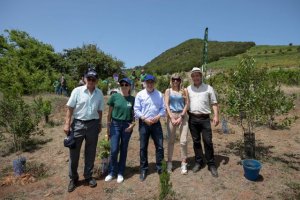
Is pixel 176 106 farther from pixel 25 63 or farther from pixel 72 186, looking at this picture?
pixel 25 63

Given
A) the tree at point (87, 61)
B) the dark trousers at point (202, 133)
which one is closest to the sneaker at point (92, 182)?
the dark trousers at point (202, 133)

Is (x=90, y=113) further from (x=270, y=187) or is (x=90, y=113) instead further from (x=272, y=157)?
(x=272, y=157)

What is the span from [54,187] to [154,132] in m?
2.49

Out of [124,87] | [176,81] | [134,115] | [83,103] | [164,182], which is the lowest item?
[164,182]

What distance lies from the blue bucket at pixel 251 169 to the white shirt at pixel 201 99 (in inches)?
53.9

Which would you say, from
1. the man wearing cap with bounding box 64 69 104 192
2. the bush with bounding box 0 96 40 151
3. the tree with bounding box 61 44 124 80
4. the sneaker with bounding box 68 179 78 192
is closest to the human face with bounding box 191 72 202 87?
the man wearing cap with bounding box 64 69 104 192

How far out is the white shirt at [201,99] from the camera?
17.8ft

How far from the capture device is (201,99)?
17.8 ft

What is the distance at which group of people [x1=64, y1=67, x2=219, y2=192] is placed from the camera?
5055mm

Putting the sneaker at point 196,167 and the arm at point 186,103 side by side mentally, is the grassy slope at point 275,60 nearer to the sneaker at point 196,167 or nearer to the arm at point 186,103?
the sneaker at point 196,167

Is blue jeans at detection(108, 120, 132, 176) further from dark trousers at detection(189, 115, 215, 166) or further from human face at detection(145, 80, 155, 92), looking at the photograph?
dark trousers at detection(189, 115, 215, 166)

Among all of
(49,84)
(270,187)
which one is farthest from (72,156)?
(49,84)

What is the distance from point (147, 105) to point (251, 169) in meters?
2.44

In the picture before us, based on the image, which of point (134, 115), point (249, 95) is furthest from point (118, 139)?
point (249, 95)
